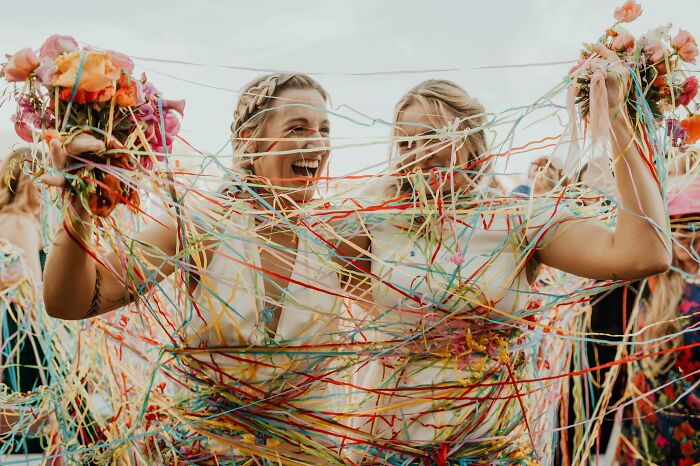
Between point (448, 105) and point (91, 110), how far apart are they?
30.8 inches

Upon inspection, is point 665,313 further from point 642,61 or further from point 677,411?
point 642,61

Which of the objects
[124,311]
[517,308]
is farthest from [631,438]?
[124,311]

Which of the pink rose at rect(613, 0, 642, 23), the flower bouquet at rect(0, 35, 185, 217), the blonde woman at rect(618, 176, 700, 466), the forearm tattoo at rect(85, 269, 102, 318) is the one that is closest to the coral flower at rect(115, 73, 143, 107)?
the flower bouquet at rect(0, 35, 185, 217)

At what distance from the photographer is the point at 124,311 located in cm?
194

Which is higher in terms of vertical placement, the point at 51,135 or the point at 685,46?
the point at 685,46

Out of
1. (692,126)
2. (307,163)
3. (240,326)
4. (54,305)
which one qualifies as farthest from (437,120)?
(54,305)

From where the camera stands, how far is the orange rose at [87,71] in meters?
1.05

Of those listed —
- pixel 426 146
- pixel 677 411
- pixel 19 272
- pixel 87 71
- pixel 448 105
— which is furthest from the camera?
pixel 19 272

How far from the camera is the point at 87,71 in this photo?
1050 mm

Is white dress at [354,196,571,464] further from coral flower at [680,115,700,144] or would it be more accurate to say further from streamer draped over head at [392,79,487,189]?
coral flower at [680,115,700,144]

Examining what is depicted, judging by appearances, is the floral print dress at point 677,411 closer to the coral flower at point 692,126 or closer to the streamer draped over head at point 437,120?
the coral flower at point 692,126

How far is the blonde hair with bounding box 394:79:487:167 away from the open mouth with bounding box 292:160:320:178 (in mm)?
230

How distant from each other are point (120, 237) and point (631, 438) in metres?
2.09

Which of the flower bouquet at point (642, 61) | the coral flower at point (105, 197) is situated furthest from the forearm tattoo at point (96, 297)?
the flower bouquet at point (642, 61)
